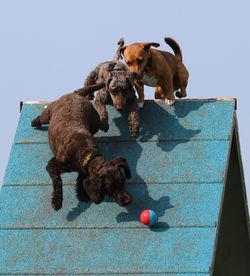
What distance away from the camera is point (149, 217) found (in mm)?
14711

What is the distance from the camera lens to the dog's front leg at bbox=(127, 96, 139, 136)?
618 inches

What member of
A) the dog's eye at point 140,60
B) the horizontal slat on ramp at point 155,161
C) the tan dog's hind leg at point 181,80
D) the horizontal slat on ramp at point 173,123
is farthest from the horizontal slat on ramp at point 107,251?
the tan dog's hind leg at point 181,80

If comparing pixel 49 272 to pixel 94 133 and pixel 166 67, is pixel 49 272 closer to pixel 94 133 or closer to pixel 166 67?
pixel 94 133

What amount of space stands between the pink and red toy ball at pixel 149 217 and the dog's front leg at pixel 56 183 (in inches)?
34.8

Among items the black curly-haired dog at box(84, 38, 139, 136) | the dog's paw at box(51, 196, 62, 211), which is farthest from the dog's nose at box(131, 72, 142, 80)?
the dog's paw at box(51, 196, 62, 211)

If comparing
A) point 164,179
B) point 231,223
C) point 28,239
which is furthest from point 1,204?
point 231,223

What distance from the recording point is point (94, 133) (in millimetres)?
15773

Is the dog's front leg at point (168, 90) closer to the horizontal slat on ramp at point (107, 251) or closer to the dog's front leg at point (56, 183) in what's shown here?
the dog's front leg at point (56, 183)

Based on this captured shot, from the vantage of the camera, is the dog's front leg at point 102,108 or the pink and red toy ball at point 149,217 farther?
the dog's front leg at point 102,108

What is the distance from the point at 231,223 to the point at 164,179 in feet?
5.66

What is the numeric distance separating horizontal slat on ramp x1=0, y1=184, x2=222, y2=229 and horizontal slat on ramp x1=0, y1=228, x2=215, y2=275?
4.4 inches

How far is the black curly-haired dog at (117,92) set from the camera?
613 inches

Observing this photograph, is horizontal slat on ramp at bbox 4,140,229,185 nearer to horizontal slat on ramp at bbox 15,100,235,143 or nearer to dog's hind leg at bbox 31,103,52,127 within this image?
horizontal slat on ramp at bbox 15,100,235,143

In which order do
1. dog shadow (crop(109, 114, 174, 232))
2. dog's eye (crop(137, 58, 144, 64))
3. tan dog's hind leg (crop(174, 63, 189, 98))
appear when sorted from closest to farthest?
dog shadow (crop(109, 114, 174, 232)) → dog's eye (crop(137, 58, 144, 64)) → tan dog's hind leg (crop(174, 63, 189, 98))
